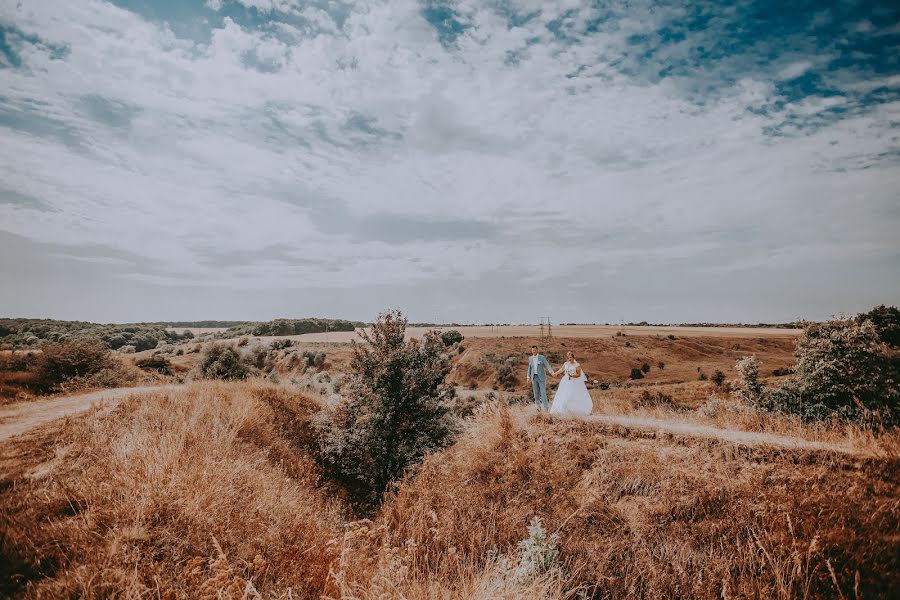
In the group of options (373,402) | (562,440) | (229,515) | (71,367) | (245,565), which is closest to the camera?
(245,565)

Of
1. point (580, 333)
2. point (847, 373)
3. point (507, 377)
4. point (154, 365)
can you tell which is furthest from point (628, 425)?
point (580, 333)

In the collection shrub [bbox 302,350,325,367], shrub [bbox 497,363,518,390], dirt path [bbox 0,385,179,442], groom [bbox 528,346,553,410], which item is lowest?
shrub [bbox 497,363,518,390]

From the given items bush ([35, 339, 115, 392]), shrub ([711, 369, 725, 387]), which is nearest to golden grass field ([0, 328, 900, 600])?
bush ([35, 339, 115, 392])

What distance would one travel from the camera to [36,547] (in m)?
4.08

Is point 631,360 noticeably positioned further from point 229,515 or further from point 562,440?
point 229,515

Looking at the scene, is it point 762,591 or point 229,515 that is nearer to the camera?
point 762,591

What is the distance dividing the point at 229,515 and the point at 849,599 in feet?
26.7

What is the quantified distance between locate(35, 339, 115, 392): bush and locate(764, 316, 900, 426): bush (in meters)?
30.9

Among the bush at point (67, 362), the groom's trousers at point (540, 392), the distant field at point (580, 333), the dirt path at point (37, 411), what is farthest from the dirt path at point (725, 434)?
the distant field at point (580, 333)

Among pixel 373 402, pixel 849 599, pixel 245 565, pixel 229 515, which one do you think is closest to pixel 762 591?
pixel 849 599

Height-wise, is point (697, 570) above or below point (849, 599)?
below

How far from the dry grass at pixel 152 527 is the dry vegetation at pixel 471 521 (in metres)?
0.03

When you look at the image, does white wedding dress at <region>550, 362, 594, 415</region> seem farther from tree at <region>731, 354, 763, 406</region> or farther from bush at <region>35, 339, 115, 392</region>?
Answer: bush at <region>35, 339, 115, 392</region>

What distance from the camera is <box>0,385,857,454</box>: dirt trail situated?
7.87m
